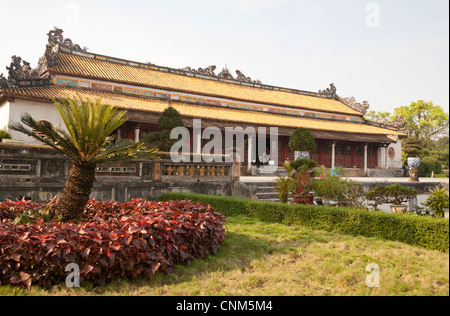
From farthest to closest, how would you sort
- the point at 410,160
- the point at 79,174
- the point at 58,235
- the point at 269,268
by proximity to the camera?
the point at 410,160 → the point at 79,174 → the point at 269,268 → the point at 58,235

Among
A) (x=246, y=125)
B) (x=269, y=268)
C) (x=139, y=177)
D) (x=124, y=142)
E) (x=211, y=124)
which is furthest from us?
(x=246, y=125)

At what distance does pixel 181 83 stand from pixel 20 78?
36.0 feet

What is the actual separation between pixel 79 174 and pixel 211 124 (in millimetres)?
15998

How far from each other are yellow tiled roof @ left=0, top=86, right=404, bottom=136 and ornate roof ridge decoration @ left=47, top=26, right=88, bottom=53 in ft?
14.6

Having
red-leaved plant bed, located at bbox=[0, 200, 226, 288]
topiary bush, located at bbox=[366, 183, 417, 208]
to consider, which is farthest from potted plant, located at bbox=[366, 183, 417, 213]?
red-leaved plant bed, located at bbox=[0, 200, 226, 288]

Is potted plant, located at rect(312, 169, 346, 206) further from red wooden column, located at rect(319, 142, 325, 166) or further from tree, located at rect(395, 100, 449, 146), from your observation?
tree, located at rect(395, 100, 449, 146)

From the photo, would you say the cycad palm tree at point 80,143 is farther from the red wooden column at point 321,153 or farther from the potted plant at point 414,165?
the red wooden column at point 321,153

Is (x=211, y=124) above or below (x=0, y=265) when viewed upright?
above

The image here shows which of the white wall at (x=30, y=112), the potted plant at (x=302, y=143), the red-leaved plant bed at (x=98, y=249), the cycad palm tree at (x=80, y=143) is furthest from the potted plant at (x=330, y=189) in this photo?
the white wall at (x=30, y=112)

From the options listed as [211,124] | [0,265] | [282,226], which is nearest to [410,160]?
[211,124]
